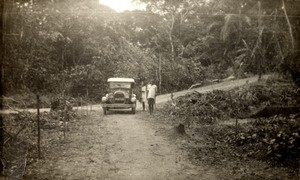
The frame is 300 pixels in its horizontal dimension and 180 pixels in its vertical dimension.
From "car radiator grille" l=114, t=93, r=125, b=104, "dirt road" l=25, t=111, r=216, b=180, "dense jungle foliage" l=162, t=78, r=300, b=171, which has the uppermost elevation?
"car radiator grille" l=114, t=93, r=125, b=104

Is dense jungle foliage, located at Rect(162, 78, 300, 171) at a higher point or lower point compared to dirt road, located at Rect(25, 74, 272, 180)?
higher

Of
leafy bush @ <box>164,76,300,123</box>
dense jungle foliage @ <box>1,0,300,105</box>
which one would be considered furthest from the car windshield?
dense jungle foliage @ <box>1,0,300,105</box>

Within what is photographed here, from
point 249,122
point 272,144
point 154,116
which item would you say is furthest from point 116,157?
point 154,116

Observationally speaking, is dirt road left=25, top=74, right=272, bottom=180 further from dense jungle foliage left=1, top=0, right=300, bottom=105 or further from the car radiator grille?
dense jungle foliage left=1, top=0, right=300, bottom=105

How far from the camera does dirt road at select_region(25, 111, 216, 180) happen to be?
7301 mm

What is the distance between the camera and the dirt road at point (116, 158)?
7.30 metres

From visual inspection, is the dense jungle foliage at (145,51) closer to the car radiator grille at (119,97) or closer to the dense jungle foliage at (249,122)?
the dense jungle foliage at (249,122)

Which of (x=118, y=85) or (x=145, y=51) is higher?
(x=145, y=51)

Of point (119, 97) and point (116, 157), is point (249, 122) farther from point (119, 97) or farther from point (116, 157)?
point (119, 97)

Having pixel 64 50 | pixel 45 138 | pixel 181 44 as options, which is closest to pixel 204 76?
pixel 181 44

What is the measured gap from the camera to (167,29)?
3272 centimetres

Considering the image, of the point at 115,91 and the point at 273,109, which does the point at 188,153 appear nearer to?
the point at 273,109

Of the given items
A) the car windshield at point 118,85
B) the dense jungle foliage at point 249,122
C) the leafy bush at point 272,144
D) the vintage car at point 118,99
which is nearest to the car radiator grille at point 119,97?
the vintage car at point 118,99

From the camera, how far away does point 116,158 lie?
340 inches
